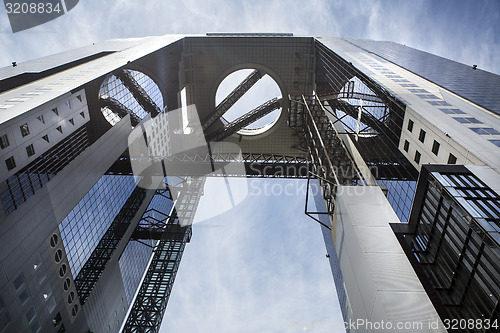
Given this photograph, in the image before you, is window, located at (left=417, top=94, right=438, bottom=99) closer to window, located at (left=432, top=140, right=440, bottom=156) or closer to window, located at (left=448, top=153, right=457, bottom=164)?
window, located at (left=432, top=140, right=440, bottom=156)

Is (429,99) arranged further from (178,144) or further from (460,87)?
(178,144)

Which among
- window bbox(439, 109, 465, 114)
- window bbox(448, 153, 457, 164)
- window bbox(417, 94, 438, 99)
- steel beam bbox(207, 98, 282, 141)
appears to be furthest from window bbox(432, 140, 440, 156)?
steel beam bbox(207, 98, 282, 141)

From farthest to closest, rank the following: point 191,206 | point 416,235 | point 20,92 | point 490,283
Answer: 1. point 191,206
2. point 20,92
3. point 416,235
4. point 490,283

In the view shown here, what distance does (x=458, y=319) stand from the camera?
1209cm

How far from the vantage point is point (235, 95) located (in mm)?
44031

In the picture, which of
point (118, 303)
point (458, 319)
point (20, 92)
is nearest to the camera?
point (458, 319)

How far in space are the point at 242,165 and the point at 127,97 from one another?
16599 millimetres

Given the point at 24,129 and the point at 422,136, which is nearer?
the point at 24,129

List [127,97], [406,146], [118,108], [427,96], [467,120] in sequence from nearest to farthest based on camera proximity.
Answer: [467,120], [406,146], [427,96], [118,108], [127,97]

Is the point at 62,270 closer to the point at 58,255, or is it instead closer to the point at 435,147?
the point at 58,255

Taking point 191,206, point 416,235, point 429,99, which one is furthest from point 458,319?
point 191,206

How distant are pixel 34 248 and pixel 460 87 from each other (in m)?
30.5

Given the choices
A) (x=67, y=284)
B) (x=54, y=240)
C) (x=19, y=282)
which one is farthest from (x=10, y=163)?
(x=67, y=284)

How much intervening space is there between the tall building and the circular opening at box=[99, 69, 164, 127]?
256mm
